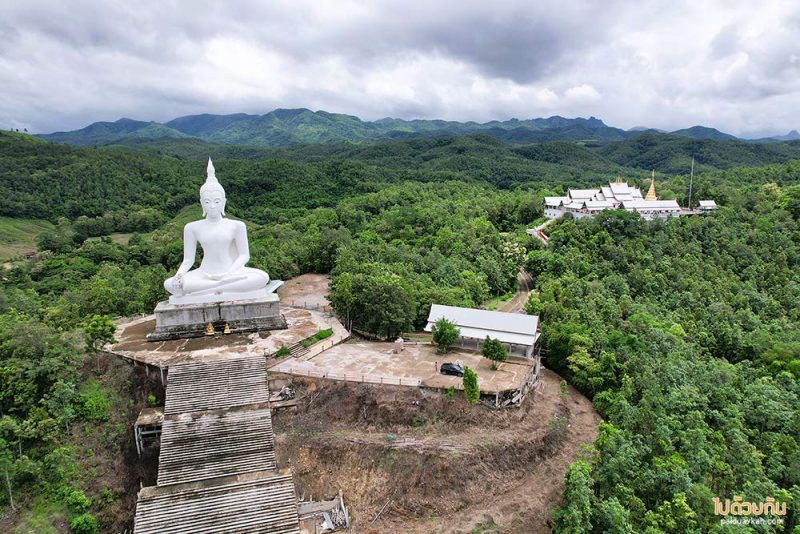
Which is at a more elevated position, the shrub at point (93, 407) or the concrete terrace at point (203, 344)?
the concrete terrace at point (203, 344)

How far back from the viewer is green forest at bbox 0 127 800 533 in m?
17.0

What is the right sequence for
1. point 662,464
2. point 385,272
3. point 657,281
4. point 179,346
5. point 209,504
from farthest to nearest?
point 657,281, point 385,272, point 179,346, point 662,464, point 209,504

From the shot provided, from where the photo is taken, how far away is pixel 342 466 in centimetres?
1808

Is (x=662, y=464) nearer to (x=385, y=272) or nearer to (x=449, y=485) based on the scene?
(x=449, y=485)

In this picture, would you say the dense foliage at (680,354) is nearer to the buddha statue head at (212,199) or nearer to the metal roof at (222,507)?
the metal roof at (222,507)

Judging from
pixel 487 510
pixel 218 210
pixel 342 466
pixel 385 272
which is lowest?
pixel 487 510

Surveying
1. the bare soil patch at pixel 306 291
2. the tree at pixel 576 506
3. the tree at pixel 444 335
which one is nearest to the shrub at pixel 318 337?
the bare soil patch at pixel 306 291

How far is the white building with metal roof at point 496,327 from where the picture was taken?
82.4 ft

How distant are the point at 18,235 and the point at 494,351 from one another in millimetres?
70854

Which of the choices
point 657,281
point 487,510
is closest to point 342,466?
point 487,510

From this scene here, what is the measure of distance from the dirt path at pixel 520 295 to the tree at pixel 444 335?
14793mm

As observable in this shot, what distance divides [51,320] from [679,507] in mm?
26376

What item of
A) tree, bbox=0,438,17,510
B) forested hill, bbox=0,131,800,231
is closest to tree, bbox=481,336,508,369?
tree, bbox=0,438,17,510

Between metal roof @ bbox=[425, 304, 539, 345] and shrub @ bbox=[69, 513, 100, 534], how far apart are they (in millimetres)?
16417
